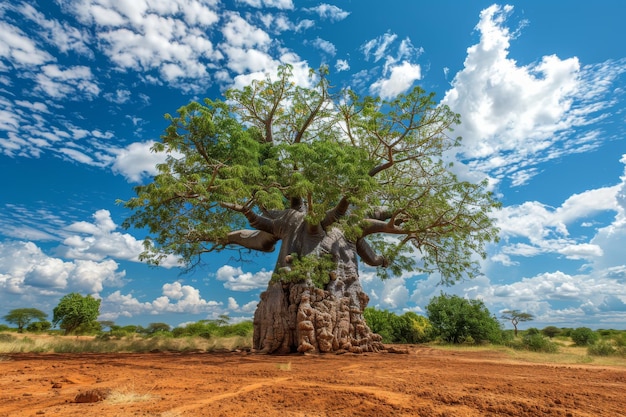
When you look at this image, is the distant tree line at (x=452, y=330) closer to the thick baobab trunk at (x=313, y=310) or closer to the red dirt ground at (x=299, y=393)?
the thick baobab trunk at (x=313, y=310)

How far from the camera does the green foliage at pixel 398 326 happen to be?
53.0 feet

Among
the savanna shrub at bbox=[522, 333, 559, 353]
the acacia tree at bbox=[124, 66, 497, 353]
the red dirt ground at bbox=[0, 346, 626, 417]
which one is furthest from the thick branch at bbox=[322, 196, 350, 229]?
the savanna shrub at bbox=[522, 333, 559, 353]

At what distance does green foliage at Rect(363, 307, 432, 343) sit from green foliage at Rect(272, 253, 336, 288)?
6.80 meters

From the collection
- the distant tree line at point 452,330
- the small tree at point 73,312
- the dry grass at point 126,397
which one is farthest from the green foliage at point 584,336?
the small tree at point 73,312

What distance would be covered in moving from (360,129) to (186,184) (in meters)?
5.17

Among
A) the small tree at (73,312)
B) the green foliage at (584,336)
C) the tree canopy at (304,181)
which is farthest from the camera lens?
the small tree at (73,312)

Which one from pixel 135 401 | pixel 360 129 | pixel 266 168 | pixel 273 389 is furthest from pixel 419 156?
pixel 135 401

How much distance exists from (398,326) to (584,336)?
1009cm

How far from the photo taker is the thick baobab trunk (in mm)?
9219

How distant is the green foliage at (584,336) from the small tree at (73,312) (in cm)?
2637

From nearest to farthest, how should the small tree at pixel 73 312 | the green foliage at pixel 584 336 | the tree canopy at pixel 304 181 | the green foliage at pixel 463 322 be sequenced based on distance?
the tree canopy at pixel 304 181
the green foliage at pixel 463 322
the green foliage at pixel 584 336
the small tree at pixel 73 312

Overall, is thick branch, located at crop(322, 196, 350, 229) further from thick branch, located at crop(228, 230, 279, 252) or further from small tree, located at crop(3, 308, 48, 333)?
small tree, located at crop(3, 308, 48, 333)

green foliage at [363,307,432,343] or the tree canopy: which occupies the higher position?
the tree canopy

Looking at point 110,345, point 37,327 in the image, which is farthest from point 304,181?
point 37,327
